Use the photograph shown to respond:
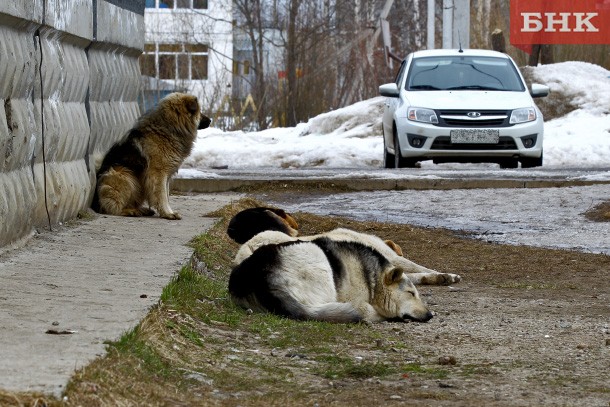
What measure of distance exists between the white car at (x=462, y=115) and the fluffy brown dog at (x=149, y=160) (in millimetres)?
7215

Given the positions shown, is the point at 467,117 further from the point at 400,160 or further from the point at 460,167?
the point at 460,167

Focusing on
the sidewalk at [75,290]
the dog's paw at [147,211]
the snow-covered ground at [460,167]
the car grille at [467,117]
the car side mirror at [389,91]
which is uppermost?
the car side mirror at [389,91]

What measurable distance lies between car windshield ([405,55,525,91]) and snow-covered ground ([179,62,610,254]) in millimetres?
1329

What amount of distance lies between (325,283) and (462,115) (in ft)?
38.5

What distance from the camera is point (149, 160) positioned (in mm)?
10719

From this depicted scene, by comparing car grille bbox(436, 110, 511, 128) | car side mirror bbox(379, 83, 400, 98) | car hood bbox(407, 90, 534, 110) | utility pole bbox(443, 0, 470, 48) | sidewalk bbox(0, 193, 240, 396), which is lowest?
sidewalk bbox(0, 193, 240, 396)

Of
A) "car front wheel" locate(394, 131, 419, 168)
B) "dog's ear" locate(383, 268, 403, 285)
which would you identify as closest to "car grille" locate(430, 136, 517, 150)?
"car front wheel" locate(394, 131, 419, 168)

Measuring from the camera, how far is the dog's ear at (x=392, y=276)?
6836 mm

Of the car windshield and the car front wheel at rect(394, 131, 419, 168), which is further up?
the car windshield

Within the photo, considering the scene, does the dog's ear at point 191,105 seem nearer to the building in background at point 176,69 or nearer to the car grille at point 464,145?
the car grille at point 464,145

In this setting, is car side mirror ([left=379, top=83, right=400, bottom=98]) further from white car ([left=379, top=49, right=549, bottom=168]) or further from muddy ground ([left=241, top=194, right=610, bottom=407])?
muddy ground ([left=241, top=194, right=610, bottom=407])

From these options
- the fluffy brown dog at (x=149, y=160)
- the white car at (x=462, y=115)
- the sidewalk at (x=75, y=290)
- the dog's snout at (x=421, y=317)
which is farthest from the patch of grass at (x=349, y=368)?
the white car at (x=462, y=115)

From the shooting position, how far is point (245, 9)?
37688 millimetres

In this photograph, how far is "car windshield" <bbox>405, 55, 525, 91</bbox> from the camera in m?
18.9
